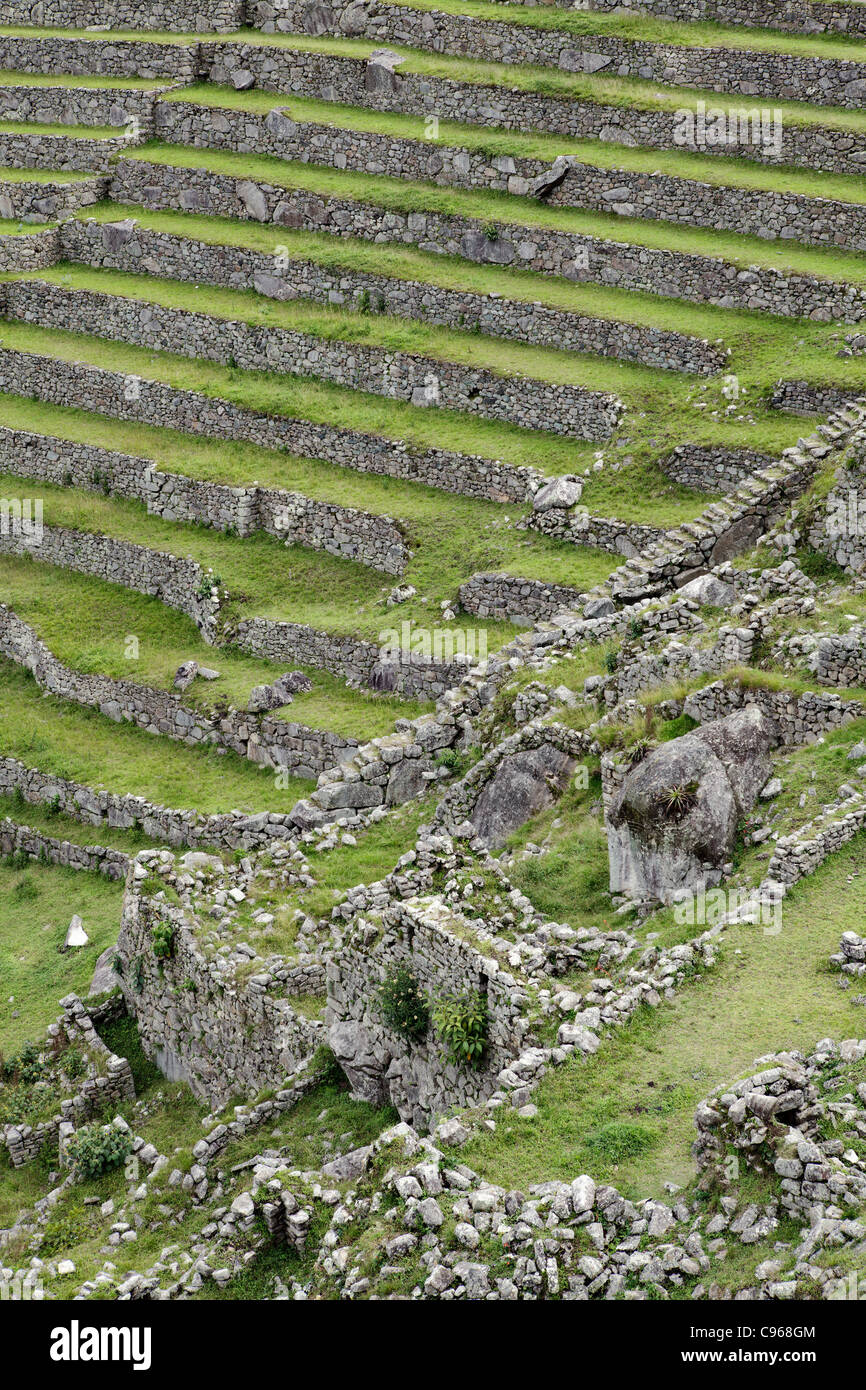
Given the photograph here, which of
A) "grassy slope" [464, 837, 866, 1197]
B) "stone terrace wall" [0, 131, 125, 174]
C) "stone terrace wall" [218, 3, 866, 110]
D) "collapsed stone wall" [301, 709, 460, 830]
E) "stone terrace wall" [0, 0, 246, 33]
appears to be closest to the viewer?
"grassy slope" [464, 837, 866, 1197]

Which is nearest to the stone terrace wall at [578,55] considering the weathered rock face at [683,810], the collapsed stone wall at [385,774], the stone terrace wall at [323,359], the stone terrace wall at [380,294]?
the stone terrace wall at [380,294]

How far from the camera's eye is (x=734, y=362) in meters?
39.4

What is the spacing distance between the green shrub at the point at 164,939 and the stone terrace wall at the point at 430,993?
426cm

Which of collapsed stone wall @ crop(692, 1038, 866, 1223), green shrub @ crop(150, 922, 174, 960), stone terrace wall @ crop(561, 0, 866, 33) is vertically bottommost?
green shrub @ crop(150, 922, 174, 960)

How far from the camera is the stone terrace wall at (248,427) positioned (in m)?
39.7

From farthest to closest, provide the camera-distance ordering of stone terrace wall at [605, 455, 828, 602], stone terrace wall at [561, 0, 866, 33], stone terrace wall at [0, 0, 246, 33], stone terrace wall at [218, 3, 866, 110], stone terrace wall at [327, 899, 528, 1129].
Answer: stone terrace wall at [0, 0, 246, 33]
stone terrace wall at [561, 0, 866, 33]
stone terrace wall at [218, 3, 866, 110]
stone terrace wall at [605, 455, 828, 602]
stone terrace wall at [327, 899, 528, 1129]

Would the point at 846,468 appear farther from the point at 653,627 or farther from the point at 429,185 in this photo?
the point at 429,185

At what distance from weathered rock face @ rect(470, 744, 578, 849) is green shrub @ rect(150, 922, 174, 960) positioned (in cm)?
492

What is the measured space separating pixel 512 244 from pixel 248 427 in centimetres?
787

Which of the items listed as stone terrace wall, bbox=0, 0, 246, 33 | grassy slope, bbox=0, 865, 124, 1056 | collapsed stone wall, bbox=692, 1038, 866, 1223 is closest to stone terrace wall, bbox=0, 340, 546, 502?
grassy slope, bbox=0, 865, 124, 1056

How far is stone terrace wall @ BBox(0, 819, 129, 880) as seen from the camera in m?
36.1

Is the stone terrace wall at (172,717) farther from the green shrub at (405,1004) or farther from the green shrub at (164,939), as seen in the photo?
the green shrub at (405,1004)
